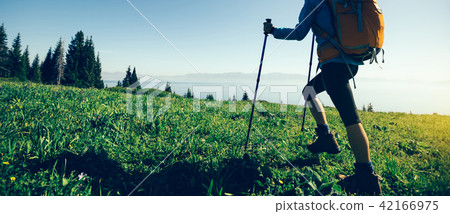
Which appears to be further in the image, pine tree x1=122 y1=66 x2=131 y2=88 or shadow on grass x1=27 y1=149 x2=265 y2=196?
pine tree x1=122 y1=66 x2=131 y2=88

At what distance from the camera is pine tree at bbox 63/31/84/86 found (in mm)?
62812

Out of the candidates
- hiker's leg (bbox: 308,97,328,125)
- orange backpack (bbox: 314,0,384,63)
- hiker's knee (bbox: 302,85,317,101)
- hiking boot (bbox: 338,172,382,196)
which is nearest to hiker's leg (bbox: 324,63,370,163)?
hiking boot (bbox: 338,172,382,196)

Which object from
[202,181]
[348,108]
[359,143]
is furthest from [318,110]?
[202,181]

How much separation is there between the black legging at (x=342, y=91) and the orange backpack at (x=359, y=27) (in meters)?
0.25

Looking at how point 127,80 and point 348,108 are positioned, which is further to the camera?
point 127,80

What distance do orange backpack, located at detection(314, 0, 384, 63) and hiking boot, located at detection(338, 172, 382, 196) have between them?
1.62 m

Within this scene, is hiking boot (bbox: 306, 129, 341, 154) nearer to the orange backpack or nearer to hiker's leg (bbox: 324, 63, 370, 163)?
hiker's leg (bbox: 324, 63, 370, 163)

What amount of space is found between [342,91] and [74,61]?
82.6 meters

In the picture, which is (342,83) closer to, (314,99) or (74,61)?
(314,99)

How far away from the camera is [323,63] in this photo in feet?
9.78

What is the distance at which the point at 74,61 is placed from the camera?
212 feet
